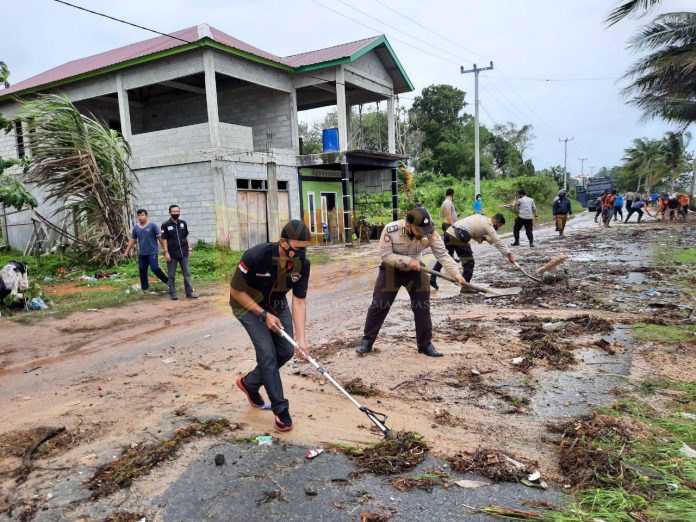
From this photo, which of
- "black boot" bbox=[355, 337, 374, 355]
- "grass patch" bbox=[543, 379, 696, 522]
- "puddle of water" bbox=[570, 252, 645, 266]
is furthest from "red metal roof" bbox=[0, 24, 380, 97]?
"grass patch" bbox=[543, 379, 696, 522]

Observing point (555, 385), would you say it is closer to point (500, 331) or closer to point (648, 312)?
point (500, 331)

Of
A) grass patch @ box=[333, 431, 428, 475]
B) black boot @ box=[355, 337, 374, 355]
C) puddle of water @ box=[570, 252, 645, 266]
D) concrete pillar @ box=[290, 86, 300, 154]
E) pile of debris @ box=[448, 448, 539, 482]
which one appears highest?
concrete pillar @ box=[290, 86, 300, 154]

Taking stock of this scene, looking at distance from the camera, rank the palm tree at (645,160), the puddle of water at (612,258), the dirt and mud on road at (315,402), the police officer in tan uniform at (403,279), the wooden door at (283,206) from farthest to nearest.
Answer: the palm tree at (645,160) → the wooden door at (283,206) → the puddle of water at (612,258) → the police officer in tan uniform at (403,279) → the dirt and mud on road at (315,402)

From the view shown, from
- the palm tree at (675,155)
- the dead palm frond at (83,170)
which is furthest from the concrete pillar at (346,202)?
the palm tree at (675,155)

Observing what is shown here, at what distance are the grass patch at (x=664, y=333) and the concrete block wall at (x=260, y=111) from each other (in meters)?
13.6

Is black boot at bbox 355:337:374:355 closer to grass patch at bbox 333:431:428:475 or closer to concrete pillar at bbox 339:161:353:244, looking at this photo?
grass patch at bbox 333:431:428:475

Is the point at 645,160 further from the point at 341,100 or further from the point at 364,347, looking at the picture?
the point at 364,347

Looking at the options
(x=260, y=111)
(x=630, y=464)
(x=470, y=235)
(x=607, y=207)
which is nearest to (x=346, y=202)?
(x=260, y=111)

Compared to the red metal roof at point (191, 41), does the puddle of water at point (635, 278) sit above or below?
A: below

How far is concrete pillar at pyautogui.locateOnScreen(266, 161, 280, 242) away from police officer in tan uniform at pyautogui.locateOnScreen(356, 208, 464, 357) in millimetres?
9217

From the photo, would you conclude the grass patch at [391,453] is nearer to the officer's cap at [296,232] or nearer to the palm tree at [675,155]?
the officer's cap at [296,232]

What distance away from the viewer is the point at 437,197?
28172 mm

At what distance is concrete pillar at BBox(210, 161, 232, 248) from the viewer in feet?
45.8

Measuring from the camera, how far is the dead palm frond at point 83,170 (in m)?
11.3
